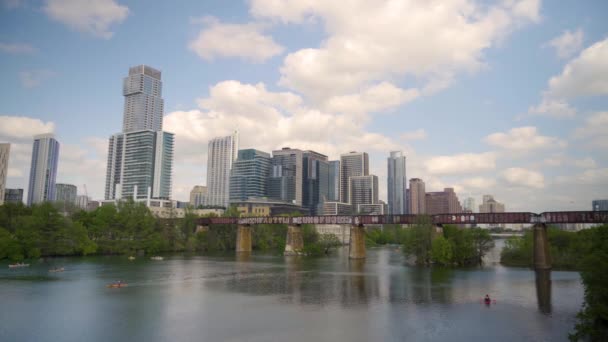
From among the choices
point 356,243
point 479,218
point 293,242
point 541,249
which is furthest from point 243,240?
point 541,249

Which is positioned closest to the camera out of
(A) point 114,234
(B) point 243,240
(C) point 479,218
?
(C) point 479,218

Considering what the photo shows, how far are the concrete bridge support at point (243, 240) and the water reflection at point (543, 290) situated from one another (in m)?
90.8

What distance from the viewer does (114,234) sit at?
13075 cm

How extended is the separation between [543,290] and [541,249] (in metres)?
30.1

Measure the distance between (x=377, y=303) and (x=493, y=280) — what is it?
30.7 m

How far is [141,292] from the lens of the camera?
5938 centimetres

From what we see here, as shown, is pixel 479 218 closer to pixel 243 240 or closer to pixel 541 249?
pixel 541 249

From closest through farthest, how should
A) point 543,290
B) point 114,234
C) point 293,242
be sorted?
point 543,290 → point 114,234 → point 293,242

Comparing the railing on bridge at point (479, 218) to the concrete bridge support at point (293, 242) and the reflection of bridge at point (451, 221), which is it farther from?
the concrete bridge support at point (293, 242)

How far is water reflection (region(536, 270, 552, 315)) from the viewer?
49.3m

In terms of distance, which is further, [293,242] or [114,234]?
[293,242]

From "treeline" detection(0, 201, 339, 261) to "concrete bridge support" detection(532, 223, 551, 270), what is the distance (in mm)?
68630

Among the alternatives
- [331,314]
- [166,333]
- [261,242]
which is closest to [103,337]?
[166,333]

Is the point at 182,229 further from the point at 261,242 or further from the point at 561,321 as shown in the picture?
the point at 561,321
